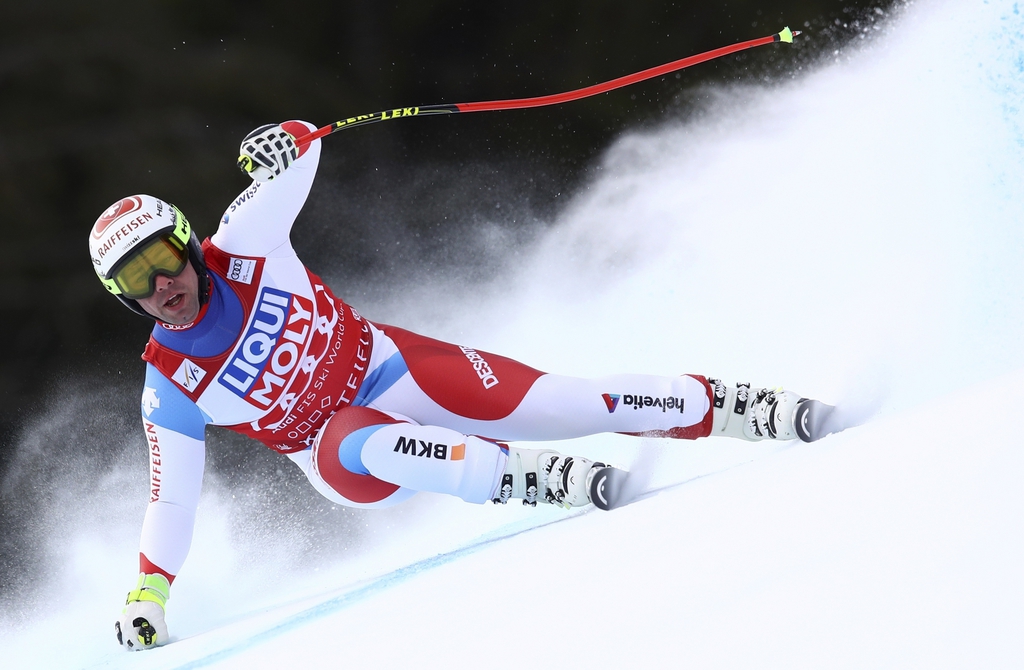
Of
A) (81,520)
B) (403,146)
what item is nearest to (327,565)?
(81,520)

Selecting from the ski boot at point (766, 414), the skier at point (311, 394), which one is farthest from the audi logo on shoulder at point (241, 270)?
the ski boot at point (766, 414)

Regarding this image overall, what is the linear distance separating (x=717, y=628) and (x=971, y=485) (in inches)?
14.8

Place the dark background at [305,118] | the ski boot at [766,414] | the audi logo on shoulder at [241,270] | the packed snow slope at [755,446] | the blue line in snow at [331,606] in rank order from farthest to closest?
the dark background at [305,118] < the audi logo on shoulder at [241,270] < the ski boot at [766,414] < the blue line in snow at [331,606] < the packed snow slope at [755,446]

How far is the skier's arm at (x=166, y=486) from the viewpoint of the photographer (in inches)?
92.0

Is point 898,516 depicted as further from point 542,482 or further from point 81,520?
point 81,520

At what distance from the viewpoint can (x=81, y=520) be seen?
404cm

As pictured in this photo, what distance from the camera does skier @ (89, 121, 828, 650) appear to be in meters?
2.20

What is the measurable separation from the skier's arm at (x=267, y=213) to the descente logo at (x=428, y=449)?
65cm

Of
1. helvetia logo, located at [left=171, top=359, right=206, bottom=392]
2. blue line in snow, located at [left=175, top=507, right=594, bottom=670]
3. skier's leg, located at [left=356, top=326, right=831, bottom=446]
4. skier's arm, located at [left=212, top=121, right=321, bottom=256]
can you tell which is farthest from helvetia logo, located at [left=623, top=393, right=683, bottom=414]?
helvetia logo, located at [left=171, top=359, right=206, bottom=392]

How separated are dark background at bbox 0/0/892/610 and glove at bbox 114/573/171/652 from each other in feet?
6.32

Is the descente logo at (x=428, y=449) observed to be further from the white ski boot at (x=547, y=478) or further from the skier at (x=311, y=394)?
the white ski boot at (x=547, y=478)

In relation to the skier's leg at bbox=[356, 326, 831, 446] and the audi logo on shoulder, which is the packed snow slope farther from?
the audi logo on shoulder

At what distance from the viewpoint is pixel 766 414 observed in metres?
2.37

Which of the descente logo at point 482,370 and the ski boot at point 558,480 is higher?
the descente logo at point 482,370
